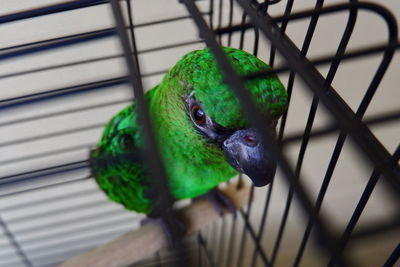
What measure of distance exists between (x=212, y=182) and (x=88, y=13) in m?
0.51

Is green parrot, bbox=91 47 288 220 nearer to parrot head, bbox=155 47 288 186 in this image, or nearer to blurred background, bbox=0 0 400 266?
parrot head, bbox=155 47 288 186

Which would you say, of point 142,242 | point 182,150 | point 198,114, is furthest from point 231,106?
point 142,242

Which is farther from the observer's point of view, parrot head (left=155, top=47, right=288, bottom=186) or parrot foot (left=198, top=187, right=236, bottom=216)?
parrot foot (left=198, top=187, right=236, bottom=216)

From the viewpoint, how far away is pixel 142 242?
2.53 ft

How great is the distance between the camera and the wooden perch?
0.73 m

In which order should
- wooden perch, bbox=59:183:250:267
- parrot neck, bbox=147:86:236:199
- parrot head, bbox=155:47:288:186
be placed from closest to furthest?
parrot head, bbox=155:47:288:186
parrot neck, bbox=147:86:236:199
wooden perch, bbox=59:183:250:267

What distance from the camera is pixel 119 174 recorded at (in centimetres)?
79

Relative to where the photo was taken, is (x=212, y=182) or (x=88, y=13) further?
(x=88, y=13)

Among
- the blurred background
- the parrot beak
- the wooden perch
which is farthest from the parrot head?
the wooden perch

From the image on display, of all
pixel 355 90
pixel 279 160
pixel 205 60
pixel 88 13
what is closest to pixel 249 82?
pixel 205 60

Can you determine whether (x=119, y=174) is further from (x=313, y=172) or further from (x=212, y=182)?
(x=313, y=172)

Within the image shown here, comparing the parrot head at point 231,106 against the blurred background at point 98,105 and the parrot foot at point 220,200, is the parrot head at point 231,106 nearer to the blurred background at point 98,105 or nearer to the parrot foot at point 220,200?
the blurred background at point 98,105

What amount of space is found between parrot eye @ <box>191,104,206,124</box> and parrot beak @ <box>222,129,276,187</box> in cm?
5

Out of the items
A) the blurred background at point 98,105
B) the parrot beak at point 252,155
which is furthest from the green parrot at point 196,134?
the blurred background at point 98,105
